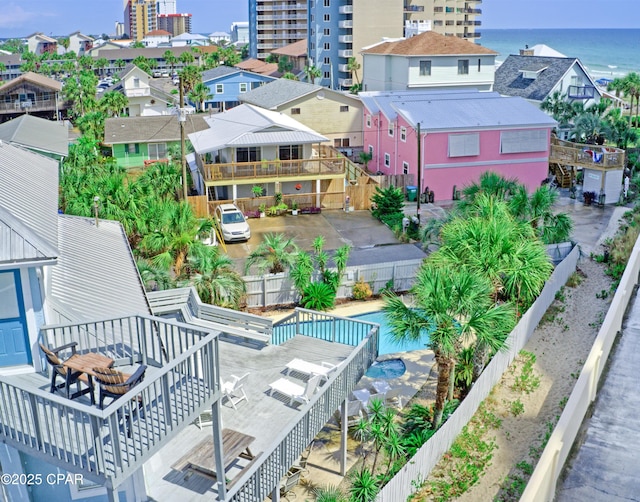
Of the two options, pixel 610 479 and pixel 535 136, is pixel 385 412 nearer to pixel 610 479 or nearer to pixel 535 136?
pixel 610 479

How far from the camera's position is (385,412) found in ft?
53.3

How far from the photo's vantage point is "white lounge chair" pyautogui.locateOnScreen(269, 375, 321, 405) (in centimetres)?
1391

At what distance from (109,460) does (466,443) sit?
1009cm

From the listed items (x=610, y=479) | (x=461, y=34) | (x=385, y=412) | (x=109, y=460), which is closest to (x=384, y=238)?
(x=385, y=412)

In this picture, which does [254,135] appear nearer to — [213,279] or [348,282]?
[348,282]

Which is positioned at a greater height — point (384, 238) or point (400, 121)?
point (400, 121)

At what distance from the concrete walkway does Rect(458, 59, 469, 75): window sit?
4393 centimetres

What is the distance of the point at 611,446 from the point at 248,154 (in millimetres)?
26735

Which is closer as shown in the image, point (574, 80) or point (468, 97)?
point (468, 97)

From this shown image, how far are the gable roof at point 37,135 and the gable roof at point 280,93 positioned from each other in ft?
70.7

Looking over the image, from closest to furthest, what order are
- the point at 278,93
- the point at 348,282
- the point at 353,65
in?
the point at 348,282, the point at 278,93, the point at 353,65

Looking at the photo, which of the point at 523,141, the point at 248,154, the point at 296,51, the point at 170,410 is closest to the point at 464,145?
the point at 523,141

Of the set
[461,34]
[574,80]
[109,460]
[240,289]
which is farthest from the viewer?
[461,34]

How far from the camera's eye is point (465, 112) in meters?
40.5
